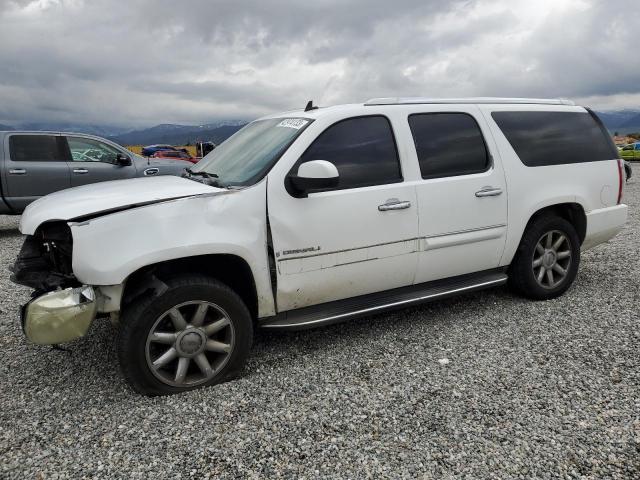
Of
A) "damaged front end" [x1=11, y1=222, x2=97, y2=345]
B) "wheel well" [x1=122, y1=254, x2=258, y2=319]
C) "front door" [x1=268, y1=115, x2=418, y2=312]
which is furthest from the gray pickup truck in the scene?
"front door" [x1=268, y1=115, x2=418, y2=312]

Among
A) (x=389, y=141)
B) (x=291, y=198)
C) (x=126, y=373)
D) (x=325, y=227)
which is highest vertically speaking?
(x=389, y=141)

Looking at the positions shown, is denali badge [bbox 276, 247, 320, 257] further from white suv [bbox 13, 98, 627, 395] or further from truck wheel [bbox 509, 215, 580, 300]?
truck wheel [bbox 509, 215, 580, 300]

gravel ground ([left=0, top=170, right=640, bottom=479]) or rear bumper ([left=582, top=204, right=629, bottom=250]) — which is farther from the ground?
rear bumper ([left=582, top=204, right=629, bottom=250])

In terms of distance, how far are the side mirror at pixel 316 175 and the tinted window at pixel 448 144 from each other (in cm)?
94

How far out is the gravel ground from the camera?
90.2 inches

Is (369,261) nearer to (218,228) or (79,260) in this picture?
(218,228)

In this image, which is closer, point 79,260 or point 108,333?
point 79,260

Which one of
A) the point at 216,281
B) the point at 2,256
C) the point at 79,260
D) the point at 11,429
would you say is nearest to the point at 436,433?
the point at 216,281

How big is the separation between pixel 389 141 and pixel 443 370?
5.55 ft

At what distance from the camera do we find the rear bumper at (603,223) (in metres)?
4.44

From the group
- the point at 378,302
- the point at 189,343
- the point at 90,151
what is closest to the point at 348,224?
the point at 378,302

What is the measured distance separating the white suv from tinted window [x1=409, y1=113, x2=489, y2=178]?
0.01 meters

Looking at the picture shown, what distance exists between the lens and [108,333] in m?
3.79

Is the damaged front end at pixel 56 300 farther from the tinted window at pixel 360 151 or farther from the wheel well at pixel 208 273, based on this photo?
the tinted window at pixel 360 151
